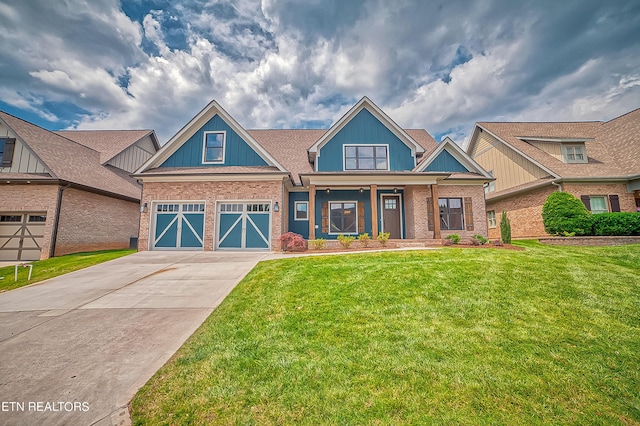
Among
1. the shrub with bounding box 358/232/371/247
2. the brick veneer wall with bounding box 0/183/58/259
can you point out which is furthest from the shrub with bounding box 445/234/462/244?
the brick veneer wall with bounding box 0/183/58/259

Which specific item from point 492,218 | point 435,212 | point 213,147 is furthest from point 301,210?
point 492,218

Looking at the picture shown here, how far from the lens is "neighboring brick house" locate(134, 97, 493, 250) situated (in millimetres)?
13617

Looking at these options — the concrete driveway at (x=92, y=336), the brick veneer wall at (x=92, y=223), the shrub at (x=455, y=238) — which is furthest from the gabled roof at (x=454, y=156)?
the brick veneer wall at (x=92, y=223)

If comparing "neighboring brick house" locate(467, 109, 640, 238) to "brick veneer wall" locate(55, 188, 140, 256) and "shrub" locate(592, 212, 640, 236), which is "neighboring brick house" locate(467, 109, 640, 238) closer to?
"shrub" locate(592, 212, 640, 236)

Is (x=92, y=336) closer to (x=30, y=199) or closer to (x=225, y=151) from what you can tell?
(x=225, y=151)

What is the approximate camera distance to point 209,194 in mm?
13695

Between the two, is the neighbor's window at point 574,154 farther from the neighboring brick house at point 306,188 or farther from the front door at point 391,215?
the front door at point 391,215

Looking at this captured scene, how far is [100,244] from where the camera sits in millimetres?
14898

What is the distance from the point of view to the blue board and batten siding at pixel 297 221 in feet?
51.8

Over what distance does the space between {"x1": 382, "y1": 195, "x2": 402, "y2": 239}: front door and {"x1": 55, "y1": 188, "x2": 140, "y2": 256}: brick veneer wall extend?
52.1ft

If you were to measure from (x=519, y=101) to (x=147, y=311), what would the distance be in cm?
2367

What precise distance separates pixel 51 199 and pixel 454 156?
21385 mm

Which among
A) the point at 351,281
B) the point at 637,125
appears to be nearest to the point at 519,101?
the point at 637,125

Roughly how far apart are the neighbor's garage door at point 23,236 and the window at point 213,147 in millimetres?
8325
